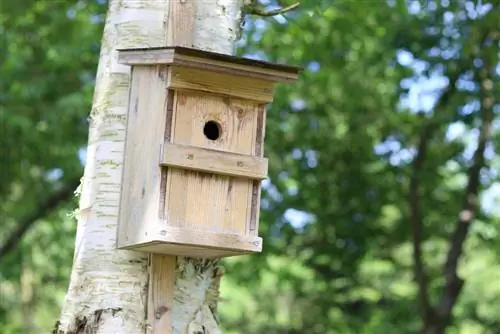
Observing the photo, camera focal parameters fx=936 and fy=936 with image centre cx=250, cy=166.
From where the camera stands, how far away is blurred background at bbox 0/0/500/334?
270 inches

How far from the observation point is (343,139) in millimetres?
8086

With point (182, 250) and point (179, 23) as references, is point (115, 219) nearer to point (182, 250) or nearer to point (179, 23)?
point (182, 250)

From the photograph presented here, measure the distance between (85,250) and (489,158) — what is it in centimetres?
580

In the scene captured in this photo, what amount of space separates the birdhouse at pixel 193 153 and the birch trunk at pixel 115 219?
0.05 meters

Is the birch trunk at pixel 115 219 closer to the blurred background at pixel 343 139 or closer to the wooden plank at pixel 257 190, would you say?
the wooden plank at pixel 257 190

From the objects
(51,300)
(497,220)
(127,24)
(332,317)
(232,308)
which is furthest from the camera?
(232,308)

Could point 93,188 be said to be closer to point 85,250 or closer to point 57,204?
point 85,250

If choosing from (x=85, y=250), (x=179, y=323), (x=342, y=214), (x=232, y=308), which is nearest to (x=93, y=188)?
(x=85, y=250)

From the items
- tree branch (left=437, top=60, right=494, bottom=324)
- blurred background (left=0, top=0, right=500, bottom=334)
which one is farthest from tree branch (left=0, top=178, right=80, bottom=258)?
tree branch (left=437, top=60, right=494, bottom=324)

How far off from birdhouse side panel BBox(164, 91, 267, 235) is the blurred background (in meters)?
3.44

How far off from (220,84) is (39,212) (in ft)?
21.1

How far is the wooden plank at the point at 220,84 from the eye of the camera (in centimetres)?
290

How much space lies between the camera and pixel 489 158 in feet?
26.7

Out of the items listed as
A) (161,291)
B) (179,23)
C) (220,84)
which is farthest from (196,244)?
(179,23)
